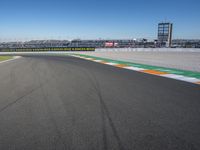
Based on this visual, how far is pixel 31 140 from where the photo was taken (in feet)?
11.2

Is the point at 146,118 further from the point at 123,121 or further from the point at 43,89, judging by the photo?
the point at 43,89

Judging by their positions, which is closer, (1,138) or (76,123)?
(1,138)

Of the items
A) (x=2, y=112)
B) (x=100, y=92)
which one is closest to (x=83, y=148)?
(x=2, y=112)

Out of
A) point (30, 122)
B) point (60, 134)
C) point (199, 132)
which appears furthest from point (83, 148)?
point (199, 132)

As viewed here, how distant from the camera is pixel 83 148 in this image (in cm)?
312

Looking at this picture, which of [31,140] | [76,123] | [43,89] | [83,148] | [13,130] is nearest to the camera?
[83,148]

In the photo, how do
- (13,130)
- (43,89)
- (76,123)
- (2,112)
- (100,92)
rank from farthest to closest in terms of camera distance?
(43,89)
(100,92)
(2,112)
(76,123)
(13,130)

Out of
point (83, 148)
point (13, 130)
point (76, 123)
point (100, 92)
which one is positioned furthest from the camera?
point (100, 92)

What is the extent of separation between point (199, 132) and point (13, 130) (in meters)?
3.17

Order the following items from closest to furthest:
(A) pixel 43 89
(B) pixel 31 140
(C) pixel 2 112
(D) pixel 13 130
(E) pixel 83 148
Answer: (E) pixel 83 148
(B) pixel 31 140
(D) pixel 13 130
(C) pixel 2 112
(A) pixel 43 89

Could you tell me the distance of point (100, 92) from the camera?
6.94 metres

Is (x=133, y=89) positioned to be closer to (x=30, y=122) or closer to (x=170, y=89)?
(x=170, y=89)

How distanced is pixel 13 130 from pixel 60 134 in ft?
2.93

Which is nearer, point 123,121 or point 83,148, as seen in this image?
point 83,148
